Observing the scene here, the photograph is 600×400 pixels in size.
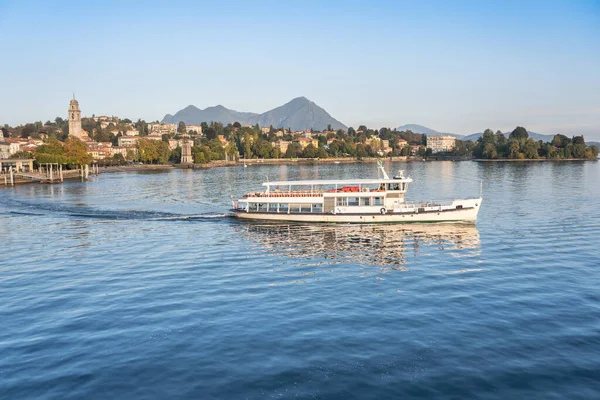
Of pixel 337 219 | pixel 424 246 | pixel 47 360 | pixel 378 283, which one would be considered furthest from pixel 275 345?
pixel 337 219

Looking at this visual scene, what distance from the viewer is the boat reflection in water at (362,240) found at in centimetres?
3759

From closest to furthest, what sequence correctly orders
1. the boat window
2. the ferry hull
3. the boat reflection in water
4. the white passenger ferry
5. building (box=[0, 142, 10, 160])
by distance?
the boat reflection in water, the ferry hull, the white passenger ferry, the boat window, building (box=[0, 142, 10, 160])

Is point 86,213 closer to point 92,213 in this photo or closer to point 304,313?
point 92,213

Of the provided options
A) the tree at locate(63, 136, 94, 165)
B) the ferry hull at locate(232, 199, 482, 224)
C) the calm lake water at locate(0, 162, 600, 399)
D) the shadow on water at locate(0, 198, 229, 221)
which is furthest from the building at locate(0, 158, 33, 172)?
the ferry hull at locate(232, 199, 482, 224)

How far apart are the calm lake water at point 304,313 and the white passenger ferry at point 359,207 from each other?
246cm

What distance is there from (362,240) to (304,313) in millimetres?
19637

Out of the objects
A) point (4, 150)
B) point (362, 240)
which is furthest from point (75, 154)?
point (362, 240)

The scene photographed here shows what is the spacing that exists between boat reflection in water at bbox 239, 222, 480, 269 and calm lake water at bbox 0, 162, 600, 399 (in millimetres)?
267

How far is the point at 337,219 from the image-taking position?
5184 centimetres

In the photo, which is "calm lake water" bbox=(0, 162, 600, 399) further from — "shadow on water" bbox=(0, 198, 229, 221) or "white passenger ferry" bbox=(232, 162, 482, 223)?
"shadow on water" bbox=(0, 198, 229, 221)

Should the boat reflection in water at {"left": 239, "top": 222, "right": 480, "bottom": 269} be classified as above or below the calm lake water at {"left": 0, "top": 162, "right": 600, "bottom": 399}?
above

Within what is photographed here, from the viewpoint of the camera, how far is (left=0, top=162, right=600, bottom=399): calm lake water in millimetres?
17734

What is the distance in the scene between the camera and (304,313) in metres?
24.4

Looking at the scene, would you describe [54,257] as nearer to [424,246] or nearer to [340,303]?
[340,303]
